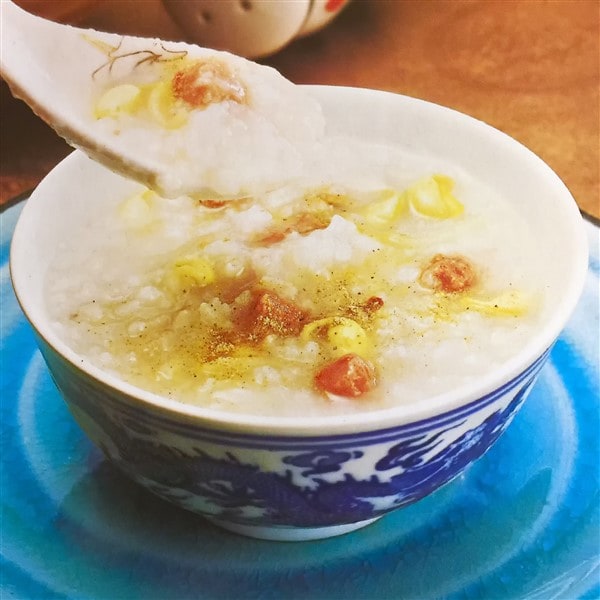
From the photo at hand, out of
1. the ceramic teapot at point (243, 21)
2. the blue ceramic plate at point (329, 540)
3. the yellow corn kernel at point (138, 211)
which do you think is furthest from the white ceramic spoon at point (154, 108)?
the ceramic teapot at point (243, 21)

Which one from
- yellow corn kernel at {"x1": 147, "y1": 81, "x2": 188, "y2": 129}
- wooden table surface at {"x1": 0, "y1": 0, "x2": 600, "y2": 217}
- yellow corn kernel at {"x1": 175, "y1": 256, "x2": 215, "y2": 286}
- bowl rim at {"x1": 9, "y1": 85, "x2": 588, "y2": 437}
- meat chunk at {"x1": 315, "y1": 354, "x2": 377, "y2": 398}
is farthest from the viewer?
wooden table surface at {"x1": 0, "y1": 0, "x2": 600, "y2": 217}

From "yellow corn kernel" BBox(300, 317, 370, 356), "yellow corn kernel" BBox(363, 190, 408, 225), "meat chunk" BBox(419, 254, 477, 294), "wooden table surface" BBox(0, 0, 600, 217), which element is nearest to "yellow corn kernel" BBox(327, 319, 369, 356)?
"yellow corn kernel" BBox(300, 317, 370, 356)

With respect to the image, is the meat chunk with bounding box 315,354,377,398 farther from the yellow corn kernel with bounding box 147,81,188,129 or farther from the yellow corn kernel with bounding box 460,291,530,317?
the yellow corn kernel with bounding box 147,81,188,129

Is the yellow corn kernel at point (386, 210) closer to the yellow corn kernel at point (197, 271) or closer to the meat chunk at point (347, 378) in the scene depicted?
the yellow corn kernel at point (197, 271)

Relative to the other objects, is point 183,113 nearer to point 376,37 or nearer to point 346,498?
point 346,498

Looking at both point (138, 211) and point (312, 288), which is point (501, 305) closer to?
point (312, 288)

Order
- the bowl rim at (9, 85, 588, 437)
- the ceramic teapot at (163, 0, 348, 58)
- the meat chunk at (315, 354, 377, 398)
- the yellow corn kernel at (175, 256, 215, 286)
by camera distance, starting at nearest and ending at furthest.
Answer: the bowl rim at (9, 85, 588, 437), the meat chunk at (315, 354, 377, 398), the yellow corn kernel at (175, 256, 215, 286), the ceramic teapot at (163, 0, 348, 58)
